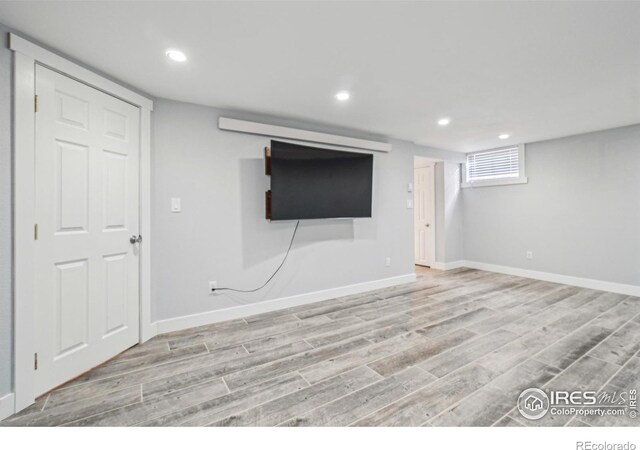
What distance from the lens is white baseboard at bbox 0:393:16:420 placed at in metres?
1.59

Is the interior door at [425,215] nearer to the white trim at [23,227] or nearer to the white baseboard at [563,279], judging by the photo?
the white baseboard at [563,279]

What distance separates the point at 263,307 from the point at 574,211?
4785 millimetres

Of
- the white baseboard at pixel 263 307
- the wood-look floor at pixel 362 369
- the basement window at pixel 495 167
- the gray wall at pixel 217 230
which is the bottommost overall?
the wood-look floor at pixel 362 369

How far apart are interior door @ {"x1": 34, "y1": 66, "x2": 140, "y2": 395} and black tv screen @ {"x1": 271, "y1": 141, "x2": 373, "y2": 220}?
4.34ft

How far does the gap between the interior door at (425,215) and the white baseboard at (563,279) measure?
Result: 67cm

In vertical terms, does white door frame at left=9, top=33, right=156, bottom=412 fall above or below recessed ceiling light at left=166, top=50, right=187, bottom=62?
below

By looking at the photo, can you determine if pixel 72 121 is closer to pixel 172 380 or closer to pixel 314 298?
pixel 172 380

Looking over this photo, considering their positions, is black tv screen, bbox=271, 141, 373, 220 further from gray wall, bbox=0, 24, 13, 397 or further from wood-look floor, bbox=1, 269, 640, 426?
gray wall, bbox=0, 24, 13, 397

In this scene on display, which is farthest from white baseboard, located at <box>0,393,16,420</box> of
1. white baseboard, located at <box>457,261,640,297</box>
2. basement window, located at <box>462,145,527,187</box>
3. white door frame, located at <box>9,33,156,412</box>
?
basement window, located at <box>462,145,527,187</box>

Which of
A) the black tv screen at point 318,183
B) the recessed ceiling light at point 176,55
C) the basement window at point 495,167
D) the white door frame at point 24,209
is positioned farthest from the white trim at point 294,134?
the basement window at point 495,167

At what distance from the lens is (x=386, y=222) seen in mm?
4309

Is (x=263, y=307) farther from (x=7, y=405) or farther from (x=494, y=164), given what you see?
(x=494, y=164)

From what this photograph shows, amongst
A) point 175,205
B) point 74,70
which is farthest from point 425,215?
point 74,70

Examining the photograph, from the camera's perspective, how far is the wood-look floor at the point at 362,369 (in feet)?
5.28
